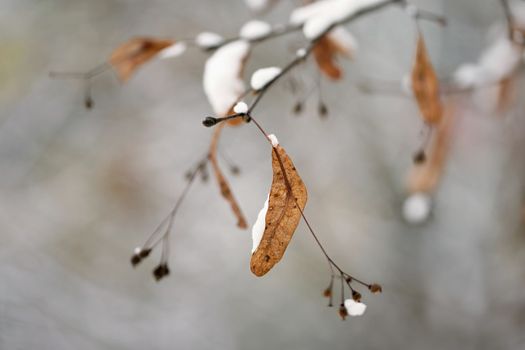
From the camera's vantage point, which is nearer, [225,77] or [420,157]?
[225,77]

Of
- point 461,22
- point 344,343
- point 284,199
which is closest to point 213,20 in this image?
point 461,22

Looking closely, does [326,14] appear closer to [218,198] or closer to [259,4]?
[259,4]

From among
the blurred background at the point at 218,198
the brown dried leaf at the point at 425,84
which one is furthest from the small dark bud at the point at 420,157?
the blurred background at the point at 218,198

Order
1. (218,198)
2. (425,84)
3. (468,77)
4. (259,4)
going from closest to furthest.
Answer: (425,84) < (259,4) < (468,77) < (218,198)

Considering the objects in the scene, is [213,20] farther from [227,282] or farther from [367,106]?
[227,282]

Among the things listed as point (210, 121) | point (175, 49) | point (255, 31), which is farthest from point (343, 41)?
point (210, 121)

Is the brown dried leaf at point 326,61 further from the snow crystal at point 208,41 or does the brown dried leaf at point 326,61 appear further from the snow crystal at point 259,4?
the snow crystal at point 259,4
